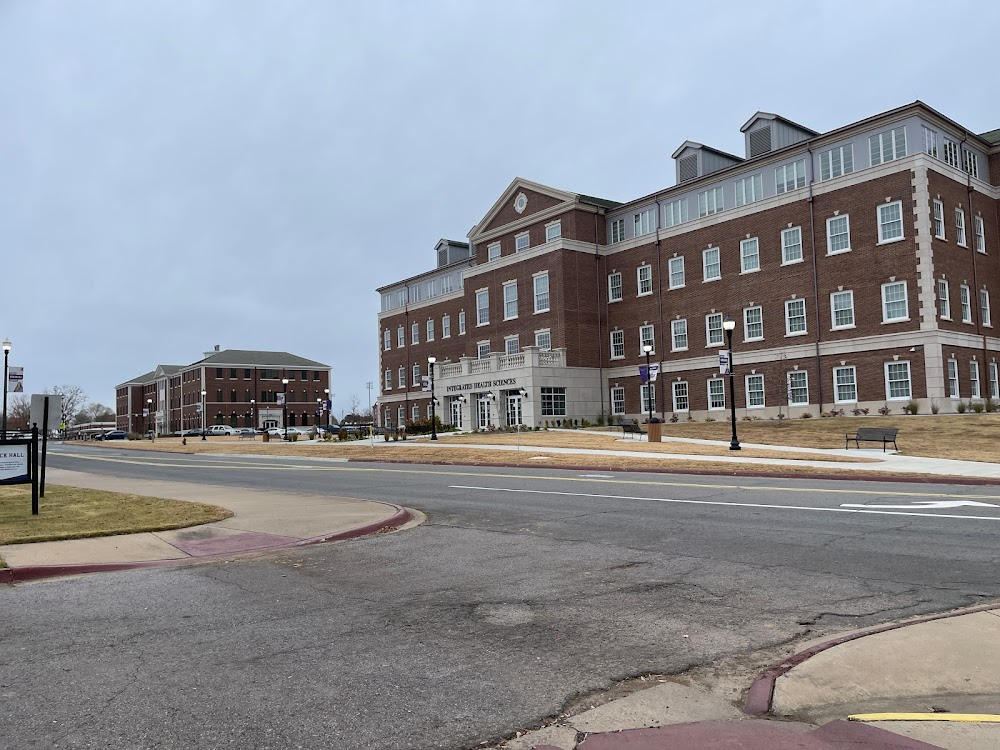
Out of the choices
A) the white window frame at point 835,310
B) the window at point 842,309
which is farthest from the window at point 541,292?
the window at point 842,309

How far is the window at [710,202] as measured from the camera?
46.0 meters

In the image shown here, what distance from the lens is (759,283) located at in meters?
43.7

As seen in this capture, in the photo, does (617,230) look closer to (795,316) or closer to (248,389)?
(795,316)

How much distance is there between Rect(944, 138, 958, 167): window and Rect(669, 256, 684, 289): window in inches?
593

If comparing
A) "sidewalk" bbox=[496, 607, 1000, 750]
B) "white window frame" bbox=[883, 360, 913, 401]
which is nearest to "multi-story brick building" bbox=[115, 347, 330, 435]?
"white window frame" bbox=[883, 360, 913, 401]

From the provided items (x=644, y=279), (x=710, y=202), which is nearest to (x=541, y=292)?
(x=644, y=279)

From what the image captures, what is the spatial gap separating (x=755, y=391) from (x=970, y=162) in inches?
647

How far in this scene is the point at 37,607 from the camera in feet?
23.9

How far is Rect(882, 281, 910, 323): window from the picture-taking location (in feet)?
121

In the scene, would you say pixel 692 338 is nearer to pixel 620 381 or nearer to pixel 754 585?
pixel 620 381

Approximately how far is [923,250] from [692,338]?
47.5ft

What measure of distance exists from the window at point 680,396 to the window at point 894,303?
12.9 metres

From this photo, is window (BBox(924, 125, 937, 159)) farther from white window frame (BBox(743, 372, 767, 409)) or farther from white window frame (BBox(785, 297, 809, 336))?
white window frame (BBox(743, 372, 767, 409))

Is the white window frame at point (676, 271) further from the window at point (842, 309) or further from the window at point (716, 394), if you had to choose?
the window at point (842, 309)
